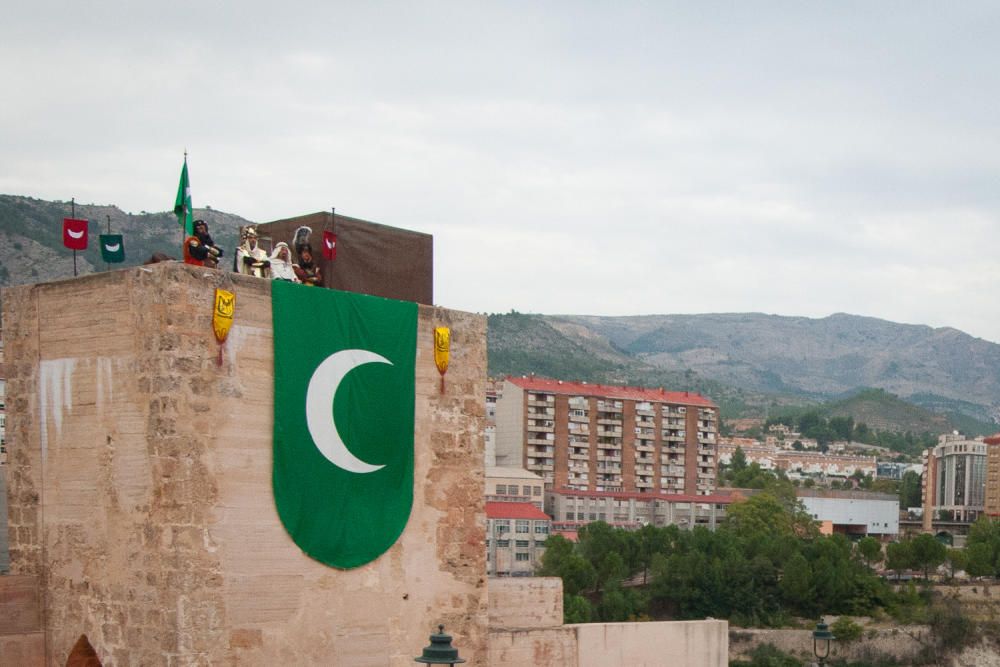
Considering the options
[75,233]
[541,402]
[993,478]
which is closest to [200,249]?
[75,233]

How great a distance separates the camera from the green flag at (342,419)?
12492 mm

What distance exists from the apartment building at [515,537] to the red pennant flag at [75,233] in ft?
217

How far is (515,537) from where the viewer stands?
266 ft

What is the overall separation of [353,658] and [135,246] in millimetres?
165971

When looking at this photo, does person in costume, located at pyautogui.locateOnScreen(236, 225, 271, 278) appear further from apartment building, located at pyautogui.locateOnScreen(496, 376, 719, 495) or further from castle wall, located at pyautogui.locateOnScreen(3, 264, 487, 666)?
apartment building, located at pyautogui.locateOnScreen(496, 376, 719, 495)

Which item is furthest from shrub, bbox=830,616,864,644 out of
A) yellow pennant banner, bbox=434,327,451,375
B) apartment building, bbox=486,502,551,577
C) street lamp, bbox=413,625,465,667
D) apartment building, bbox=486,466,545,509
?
street lamp, bbox=413,625,465,667

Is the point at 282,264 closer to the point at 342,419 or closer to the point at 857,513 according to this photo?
the point at 342,419

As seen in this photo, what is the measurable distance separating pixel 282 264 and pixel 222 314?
3.86 ft

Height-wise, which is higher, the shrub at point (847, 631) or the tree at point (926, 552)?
the tree at point (926, 552)

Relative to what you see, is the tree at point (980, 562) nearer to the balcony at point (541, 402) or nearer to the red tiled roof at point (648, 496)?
the red tiled roof at point (648, 496)

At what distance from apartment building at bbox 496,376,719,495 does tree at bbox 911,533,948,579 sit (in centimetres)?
3057

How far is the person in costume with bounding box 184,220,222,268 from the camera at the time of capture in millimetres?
12117

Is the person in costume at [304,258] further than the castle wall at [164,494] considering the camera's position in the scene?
Yes

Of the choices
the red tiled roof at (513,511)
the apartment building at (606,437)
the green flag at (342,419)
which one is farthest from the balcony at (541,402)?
the green flag at (342,419)
